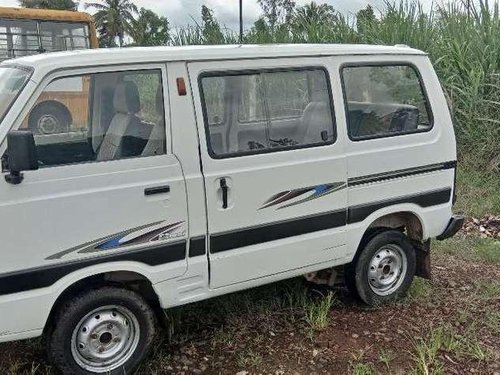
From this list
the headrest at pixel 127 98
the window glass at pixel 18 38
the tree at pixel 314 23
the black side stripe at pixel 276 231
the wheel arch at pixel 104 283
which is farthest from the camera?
the tree at pixel 314 23

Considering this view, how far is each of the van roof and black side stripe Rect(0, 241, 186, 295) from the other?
3.52 feet

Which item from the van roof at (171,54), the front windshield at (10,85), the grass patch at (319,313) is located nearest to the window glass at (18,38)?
the van roof at (171,54)

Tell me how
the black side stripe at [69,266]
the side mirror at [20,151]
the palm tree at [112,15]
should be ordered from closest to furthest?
the side mirror at [20,151] < the black side stripe at [69,266] < the palm tree at [112,15]

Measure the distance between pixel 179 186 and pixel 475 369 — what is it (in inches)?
87.9

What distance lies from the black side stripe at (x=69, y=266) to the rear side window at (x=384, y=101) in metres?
1.51

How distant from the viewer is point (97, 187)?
3.17 metres

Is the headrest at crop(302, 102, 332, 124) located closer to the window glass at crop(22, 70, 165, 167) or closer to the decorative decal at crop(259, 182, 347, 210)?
the decorative decal at crop(259, 182, 347, 210)

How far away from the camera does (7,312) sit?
9.96 ft

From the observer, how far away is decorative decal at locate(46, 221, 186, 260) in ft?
10.5

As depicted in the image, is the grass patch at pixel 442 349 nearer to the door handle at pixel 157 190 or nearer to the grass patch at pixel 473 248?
the grass patch at pixel 473 248

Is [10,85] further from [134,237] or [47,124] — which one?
[134,237]

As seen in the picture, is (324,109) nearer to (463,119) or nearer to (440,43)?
(463,119)

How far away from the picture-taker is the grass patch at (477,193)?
7.26 metres

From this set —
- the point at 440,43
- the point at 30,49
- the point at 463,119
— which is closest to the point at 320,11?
the point at 440,43
